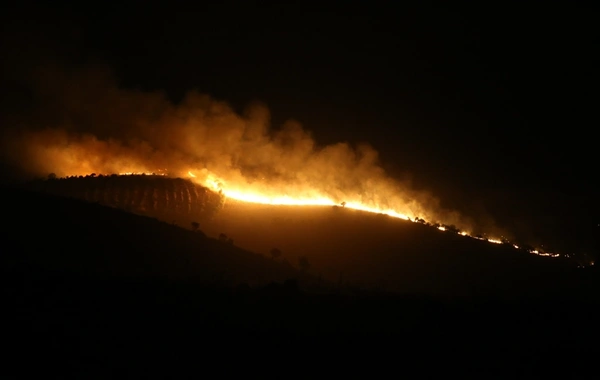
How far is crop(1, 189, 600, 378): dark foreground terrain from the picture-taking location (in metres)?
7.10

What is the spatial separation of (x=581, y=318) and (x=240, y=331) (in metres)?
7.69

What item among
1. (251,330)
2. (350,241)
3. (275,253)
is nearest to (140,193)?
(275,253)

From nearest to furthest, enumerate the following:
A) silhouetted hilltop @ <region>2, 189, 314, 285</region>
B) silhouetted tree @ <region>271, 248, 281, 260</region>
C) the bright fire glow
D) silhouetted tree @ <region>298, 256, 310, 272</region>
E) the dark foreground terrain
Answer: the dark foreground terrain < silhouetted hilltop @ <region>2, 189, 314, 285</region> < silhouetted tree @ <region>298, 256, 310, 272</region> < silhouetted tree @ <region>271, 248, 281, 260</region> < the bright fire glow

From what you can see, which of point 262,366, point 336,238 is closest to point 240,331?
point 262,366

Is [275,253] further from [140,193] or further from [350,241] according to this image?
[140,193]

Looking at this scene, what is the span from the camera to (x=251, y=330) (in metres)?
8.15

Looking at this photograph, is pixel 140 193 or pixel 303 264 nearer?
pixel 303 264

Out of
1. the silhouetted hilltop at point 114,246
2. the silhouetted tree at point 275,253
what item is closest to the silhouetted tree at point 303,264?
the silhouetted tree at point 275,253

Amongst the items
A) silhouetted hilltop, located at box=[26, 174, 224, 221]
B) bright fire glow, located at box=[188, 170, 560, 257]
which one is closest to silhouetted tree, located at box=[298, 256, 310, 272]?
silhouetted hilltop, located at box=[26, 174, 224, 221]

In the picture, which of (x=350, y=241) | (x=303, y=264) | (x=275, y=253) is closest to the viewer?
(x=303, y=264)

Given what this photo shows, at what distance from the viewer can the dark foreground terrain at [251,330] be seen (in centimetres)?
710

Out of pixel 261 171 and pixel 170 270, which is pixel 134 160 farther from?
pixel 170 270

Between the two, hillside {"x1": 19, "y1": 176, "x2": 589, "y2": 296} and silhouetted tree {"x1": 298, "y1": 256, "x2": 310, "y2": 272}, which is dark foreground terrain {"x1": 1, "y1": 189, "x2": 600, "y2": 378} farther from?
hillside {"x1": 19, "y1": 176, "x2": 589, "y2": 296}

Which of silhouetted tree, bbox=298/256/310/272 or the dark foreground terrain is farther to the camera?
silhouetted tree, bbox=298/256/310/272
